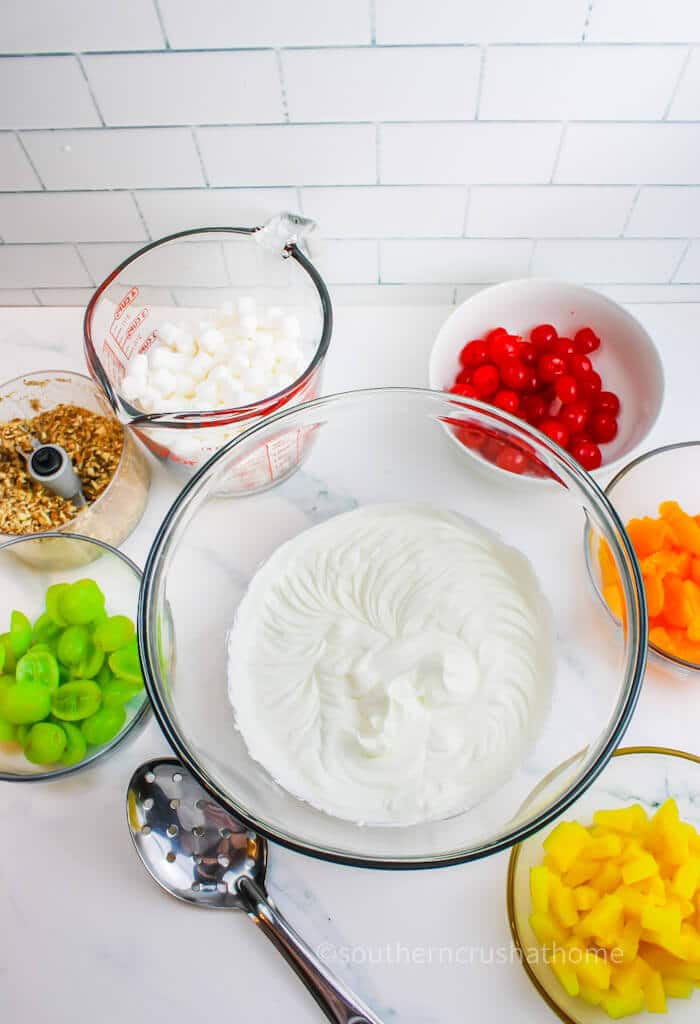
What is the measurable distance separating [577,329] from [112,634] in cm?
78

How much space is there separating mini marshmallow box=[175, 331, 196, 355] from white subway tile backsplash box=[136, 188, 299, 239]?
0.18 metres

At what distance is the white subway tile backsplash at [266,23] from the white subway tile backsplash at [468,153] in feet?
0.43

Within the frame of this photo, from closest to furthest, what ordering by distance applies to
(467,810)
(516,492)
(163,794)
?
(467,810)
(163,794)
(516,492)

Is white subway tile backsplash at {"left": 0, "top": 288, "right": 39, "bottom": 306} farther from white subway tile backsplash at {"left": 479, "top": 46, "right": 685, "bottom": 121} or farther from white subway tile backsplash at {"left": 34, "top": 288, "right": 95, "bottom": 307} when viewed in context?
white subway tile backsplash at {"left": 479, "top": 46, "right": 685, "bottom": 121}

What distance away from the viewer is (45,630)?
923 mm

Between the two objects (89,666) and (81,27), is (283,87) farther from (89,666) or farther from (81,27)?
(89,666)

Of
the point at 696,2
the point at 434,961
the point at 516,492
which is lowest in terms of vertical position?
the point at 434,961

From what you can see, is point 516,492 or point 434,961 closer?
point 434,961

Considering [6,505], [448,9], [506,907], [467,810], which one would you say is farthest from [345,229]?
[506,907]

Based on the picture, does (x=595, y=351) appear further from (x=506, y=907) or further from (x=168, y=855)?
(x=168, y=855)

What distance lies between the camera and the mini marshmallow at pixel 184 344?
1.00 meters

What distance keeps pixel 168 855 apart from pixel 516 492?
0.61 metres

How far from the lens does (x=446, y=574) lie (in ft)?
2.73

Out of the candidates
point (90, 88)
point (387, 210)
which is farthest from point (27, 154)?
point (387, 210)
